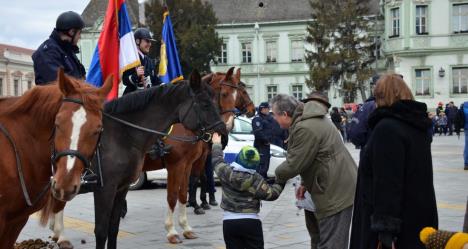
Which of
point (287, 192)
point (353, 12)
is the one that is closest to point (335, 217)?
point (287, 192)

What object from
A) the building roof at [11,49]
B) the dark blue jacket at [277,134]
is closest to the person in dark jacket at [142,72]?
the dark blue jacket at [277,134]

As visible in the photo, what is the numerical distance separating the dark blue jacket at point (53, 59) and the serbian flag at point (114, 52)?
1132 millimetres

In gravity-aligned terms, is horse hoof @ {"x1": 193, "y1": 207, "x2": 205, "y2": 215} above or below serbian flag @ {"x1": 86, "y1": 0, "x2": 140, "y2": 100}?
below

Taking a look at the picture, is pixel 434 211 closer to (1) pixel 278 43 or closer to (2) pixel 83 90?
(2) pixel 83 90

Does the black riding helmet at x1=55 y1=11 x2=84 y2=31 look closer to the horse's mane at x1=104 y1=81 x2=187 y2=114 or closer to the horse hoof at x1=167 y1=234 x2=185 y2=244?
the horse's mane at x1=104 y1=81 x2=187 y2=114

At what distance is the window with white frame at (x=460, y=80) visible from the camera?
44844 mm

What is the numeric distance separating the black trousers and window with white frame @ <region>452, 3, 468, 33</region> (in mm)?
44502

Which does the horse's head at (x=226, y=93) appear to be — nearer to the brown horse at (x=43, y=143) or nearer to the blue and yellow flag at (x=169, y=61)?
the blue and yellow flag at (x=169, y=61)

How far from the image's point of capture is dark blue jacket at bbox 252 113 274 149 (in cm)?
1412

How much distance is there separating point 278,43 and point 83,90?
55.8m

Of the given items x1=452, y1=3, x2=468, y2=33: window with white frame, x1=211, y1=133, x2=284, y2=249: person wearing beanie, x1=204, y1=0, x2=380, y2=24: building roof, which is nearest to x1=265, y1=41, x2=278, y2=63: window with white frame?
x1=204, y1=0, x2=380, y2=24: building roof

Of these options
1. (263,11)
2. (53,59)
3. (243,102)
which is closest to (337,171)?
(53,59)

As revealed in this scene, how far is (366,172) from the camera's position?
168 inches

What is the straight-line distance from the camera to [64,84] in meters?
4.37
